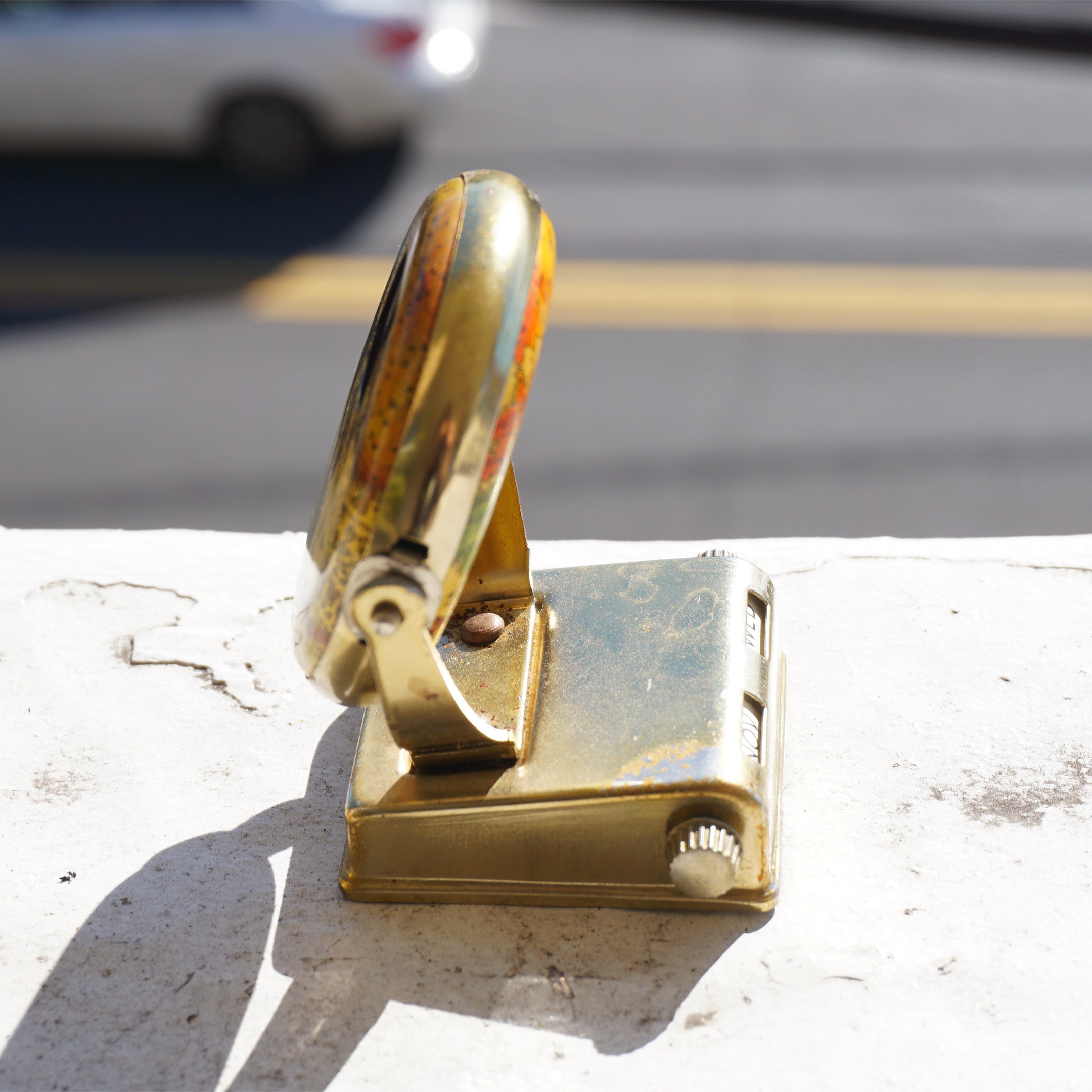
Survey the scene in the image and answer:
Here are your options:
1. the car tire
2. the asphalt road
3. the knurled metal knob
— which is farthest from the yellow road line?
the knurled metal knob

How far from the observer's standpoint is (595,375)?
4.86m

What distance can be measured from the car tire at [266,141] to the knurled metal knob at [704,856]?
541 centimetres

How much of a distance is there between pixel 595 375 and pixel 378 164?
2.06m

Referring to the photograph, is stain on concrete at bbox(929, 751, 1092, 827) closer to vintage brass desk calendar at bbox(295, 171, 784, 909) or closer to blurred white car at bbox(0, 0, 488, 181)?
vintage brass desk calendar at bbox(295, 171, 784, 909)

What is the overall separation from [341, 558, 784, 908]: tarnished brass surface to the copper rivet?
2cm

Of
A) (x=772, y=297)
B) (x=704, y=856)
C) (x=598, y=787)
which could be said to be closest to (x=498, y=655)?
(x=598, y=787)

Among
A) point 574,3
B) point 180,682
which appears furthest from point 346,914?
point 574,3

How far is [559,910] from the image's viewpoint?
51.1 inches

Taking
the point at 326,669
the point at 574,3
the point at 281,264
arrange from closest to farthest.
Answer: the point at 326,669
the point at 281,264
the point at 574,3

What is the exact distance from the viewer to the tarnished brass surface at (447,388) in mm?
987

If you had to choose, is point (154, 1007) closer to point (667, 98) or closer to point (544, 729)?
point (544, 729)

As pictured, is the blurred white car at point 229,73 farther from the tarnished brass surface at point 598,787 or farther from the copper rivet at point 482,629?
the tarnished brass surface at point 598,787

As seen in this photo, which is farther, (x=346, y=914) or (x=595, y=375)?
(x=595, y=375)

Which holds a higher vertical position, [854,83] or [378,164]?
[854,83]
